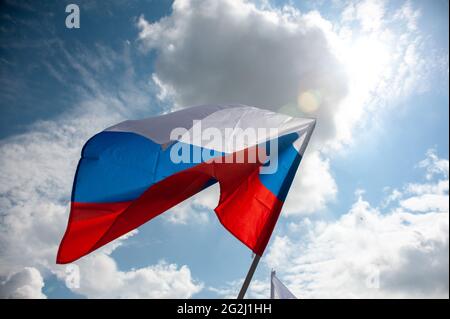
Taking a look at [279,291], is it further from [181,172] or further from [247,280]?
[181,172]

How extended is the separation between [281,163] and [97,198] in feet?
16.4

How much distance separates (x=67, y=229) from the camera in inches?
292

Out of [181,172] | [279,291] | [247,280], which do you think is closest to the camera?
[247,280]

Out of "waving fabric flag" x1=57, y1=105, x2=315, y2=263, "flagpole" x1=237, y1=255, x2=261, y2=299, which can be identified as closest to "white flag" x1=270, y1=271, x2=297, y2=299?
"waving fabric flag" x1=57, y1=105, x2=315, y2=263

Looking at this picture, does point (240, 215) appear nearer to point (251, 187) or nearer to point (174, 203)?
point (251, 187)

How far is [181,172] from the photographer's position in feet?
27.0

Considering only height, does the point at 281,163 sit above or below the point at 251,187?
above

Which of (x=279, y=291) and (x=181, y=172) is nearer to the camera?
(x=181, y=172)

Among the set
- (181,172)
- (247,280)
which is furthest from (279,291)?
(181,172)

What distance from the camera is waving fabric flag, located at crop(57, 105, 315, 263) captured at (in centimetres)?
764

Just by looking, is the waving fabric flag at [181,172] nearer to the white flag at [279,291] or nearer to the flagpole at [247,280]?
the flagpole at [247,280]
